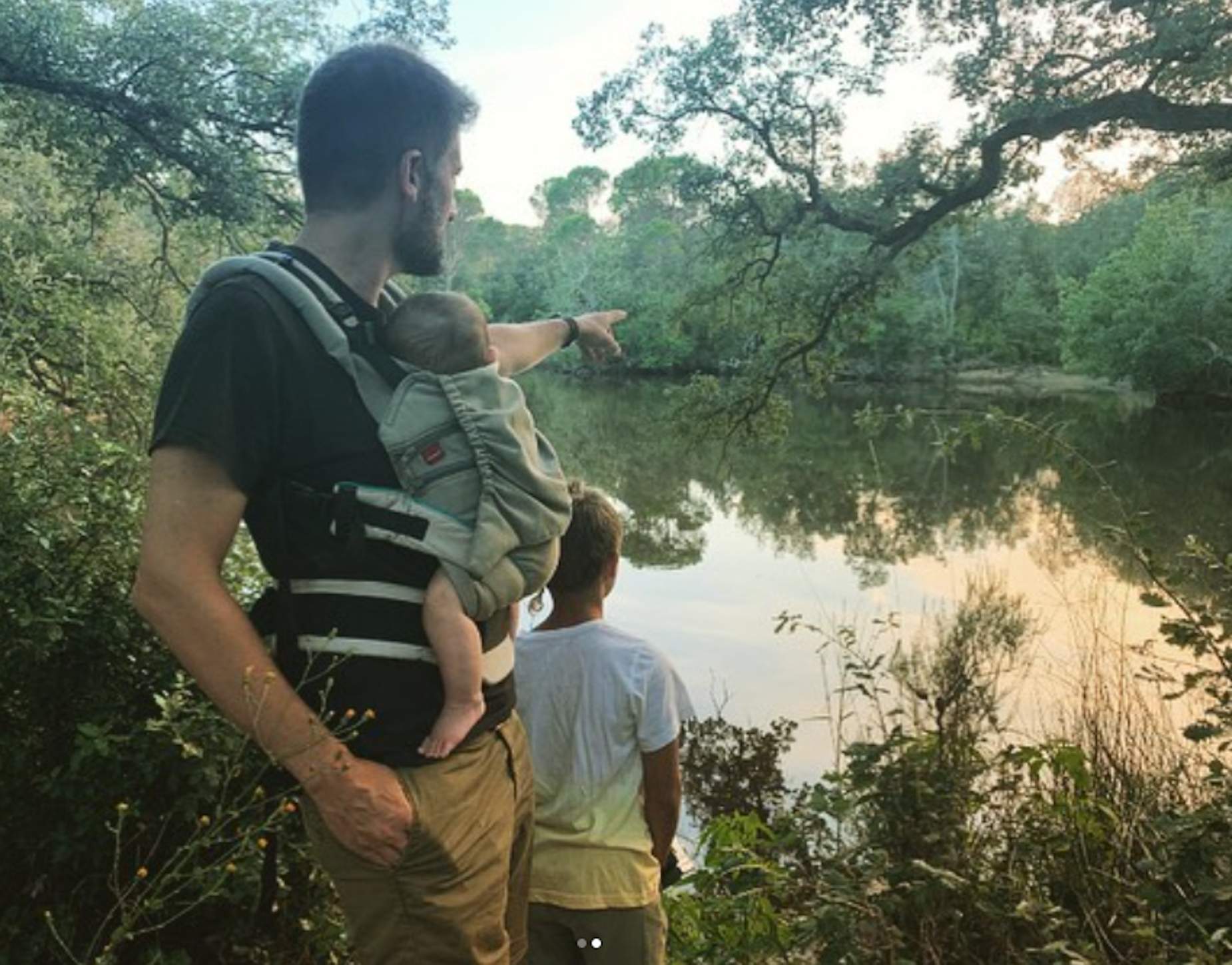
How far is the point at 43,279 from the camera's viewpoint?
171 inches

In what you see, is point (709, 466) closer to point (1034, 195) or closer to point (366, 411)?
point (1034, 195)

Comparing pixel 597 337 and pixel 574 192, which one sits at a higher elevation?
pixel 574 192

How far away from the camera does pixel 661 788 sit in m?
1.98

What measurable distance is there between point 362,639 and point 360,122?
0.71 metres

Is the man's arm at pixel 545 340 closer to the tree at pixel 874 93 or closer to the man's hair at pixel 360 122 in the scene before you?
the man's hair at pixel 360 122

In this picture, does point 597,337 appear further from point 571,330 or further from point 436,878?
point 436,878

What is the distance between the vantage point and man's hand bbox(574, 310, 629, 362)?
212cm

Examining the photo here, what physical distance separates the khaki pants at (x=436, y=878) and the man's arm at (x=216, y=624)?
0.36 feet

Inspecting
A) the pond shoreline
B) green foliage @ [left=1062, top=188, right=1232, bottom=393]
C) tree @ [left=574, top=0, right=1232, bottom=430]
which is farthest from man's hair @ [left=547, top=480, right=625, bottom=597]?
the pond shoreline

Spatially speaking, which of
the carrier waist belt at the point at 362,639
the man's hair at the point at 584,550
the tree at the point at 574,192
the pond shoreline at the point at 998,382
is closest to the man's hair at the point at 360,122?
the carrier waist belt at the point at 362,639

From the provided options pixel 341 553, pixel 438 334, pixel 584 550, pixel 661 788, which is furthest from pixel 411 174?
pixel 661 788

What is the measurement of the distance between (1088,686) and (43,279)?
491cm

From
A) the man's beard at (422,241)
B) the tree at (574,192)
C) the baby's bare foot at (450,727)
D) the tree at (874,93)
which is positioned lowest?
the baby's bare foot at (450,727)

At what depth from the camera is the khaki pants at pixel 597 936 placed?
1910 mm
